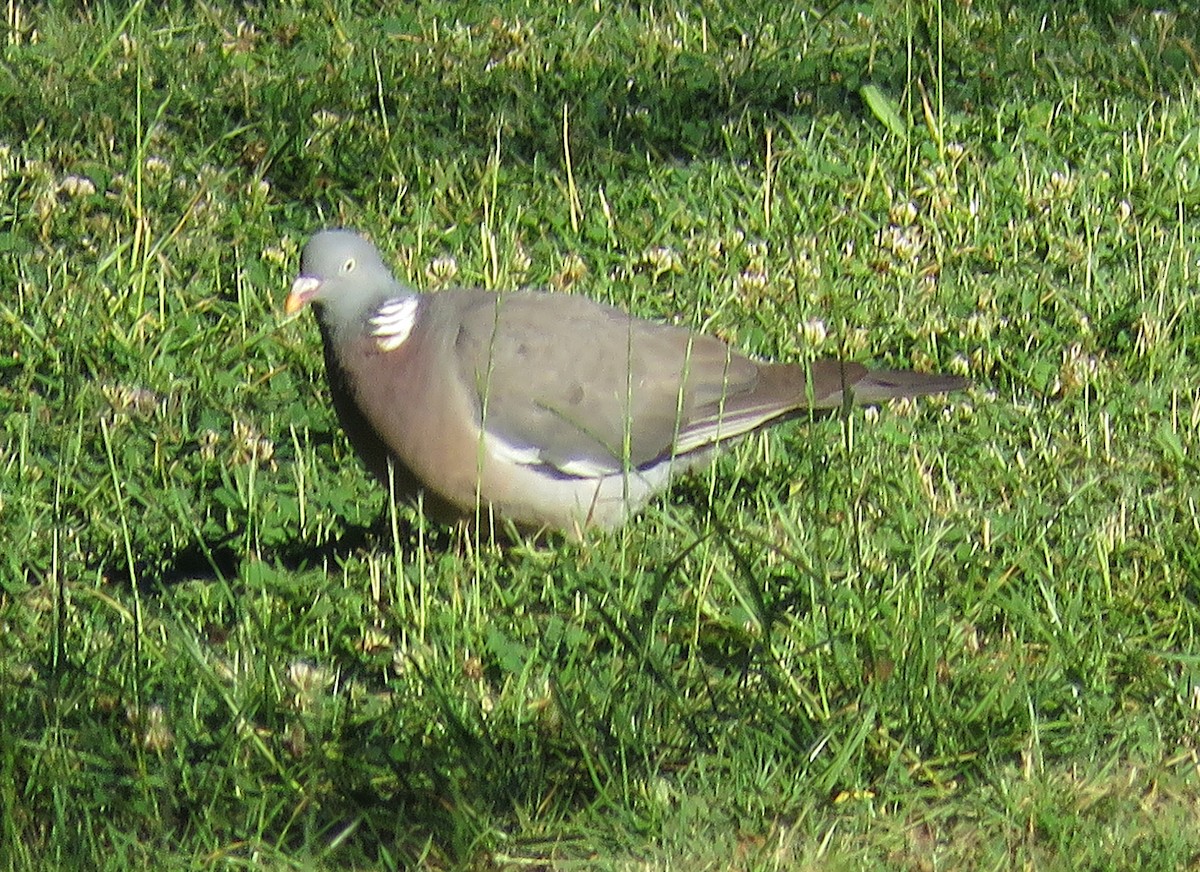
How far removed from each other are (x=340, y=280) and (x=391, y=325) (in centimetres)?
15

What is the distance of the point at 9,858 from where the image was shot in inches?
122

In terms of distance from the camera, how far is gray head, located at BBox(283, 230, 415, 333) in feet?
14.9

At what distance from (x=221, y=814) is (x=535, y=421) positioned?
151 centimetres

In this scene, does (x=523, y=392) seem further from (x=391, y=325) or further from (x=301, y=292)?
(x=301, y=292)

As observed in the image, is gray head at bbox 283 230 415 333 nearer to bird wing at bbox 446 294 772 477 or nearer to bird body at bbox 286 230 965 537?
bird body at bbox 286 230 965 537

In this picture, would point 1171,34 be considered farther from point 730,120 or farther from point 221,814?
point 221,814

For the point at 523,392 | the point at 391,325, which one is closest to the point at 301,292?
the point at 391,325

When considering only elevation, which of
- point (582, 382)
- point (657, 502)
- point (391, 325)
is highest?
point (391, 325)

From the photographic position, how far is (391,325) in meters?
4.56

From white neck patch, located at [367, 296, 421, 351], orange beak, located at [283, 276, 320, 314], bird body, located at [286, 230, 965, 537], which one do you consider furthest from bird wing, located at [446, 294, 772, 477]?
orange beak, located at [283, 276, 320, 314]

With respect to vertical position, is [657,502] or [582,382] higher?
[582,382]

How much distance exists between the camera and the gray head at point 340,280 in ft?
14.9

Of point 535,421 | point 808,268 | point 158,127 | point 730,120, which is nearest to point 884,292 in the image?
point 808,268

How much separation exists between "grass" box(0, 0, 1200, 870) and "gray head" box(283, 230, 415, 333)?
1.57 feet
